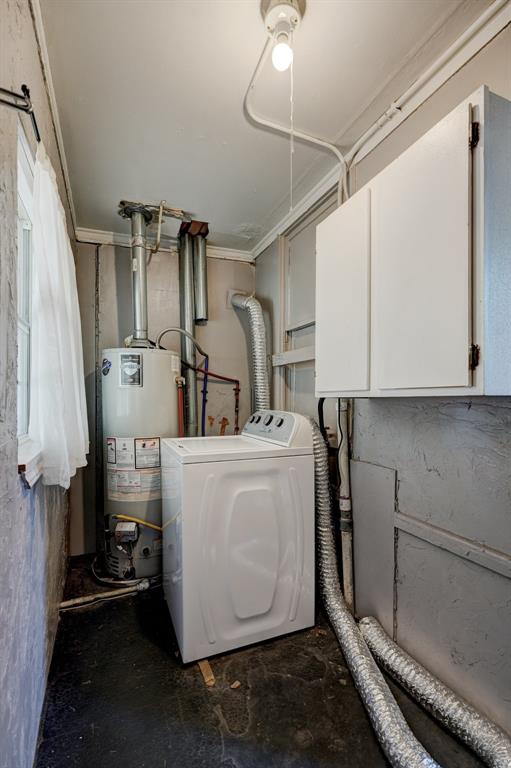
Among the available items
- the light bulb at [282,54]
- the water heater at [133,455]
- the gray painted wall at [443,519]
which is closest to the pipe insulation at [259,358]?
the water heater at [133,455]

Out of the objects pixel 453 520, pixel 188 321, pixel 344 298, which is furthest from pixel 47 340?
pixel 188 321

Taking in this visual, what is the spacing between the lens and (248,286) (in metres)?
3.07

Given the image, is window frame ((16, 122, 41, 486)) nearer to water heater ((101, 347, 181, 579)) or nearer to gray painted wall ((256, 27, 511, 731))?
water heater ((101, 347, 181, 579))

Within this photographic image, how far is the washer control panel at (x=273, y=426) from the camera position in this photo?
1799 millimetres

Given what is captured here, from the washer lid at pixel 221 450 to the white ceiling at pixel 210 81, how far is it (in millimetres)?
1519

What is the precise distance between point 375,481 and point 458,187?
119cm

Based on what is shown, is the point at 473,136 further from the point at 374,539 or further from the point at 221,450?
the point at 374,539

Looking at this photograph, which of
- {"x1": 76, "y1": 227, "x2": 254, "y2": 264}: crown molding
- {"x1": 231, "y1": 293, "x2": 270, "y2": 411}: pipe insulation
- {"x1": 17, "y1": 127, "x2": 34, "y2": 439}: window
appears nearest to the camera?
{"x1": 17, "y1": 127, "x2": 34, "y2": 439}: window

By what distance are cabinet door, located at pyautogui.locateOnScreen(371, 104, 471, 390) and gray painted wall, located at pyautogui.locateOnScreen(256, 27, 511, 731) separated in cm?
29

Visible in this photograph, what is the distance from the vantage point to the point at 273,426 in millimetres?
1955

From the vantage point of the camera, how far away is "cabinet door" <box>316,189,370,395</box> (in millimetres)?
1346

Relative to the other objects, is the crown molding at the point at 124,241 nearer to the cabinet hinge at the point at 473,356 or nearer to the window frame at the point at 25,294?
the window frame at the point at 25,294

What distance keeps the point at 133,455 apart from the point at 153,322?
109cm

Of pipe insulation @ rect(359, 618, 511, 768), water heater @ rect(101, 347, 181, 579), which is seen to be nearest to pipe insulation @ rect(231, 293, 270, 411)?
water heater @ rect(101, 347, 181, 579)
